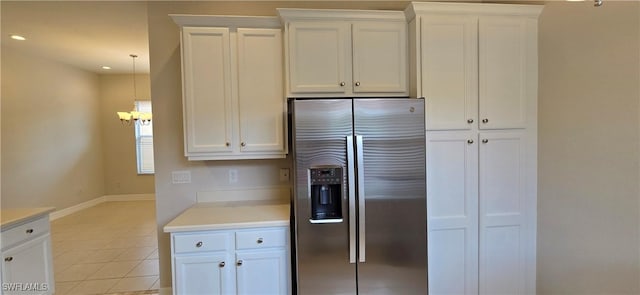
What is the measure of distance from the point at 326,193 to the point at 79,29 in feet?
12.5

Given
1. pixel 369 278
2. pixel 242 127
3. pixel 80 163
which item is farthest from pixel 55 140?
pixel 369 278

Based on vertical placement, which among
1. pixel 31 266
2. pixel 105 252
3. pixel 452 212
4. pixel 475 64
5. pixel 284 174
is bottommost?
pixel 105 252

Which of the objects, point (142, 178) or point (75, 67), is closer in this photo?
point (75, 67)

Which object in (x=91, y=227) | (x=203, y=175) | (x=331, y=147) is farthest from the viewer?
(x=91, y=227)

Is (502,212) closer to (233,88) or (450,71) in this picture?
(450,71)

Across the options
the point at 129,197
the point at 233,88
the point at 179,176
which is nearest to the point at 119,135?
the point at 129,197

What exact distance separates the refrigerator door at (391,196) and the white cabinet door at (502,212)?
1.77ft

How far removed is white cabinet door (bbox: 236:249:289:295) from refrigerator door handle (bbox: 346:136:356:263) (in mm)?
466

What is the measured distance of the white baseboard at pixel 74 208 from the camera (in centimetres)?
517

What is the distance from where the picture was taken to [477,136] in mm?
2178

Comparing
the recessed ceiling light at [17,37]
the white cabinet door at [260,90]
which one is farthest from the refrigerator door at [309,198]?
the recessed ceiling light at [17,37]

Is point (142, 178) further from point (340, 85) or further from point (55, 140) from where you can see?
point (340, 85)

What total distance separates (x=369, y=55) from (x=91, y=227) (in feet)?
16.4

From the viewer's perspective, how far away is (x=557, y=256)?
2158mm
